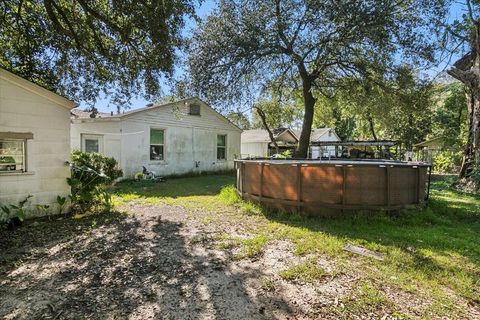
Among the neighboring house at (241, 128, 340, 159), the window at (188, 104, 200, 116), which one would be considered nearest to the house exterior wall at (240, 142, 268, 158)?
the neighboring house at (241, 128, 340, 159)

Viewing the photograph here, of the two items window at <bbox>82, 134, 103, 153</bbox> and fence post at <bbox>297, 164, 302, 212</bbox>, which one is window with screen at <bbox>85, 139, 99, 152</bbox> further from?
fence post at <bbox>297, 164, 302, 212</bbox>

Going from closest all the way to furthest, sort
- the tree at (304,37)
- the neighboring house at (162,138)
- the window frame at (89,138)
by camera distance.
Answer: the tree at (304,37) → the neighboring house at (162,138) → the window frame at (89,138)

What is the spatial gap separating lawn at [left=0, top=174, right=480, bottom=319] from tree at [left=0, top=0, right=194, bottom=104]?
4.35m

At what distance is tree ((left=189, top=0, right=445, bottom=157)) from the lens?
9.09 m

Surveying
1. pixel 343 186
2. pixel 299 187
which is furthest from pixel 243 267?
pixel 343 186

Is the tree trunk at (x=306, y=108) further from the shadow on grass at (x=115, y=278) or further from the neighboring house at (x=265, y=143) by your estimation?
the neighboring house at (x=265, y=143)

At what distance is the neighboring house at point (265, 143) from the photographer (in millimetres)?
24828

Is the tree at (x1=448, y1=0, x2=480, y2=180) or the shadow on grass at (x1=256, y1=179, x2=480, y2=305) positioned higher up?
the tree at (x1=448, y1=0, x2=480, y2=180)

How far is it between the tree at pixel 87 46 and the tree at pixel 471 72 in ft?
31.0

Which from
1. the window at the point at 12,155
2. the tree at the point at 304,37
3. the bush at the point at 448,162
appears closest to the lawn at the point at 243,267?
the window at the point at 12,155

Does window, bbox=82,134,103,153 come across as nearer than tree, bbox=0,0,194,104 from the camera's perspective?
No

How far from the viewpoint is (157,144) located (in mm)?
14680

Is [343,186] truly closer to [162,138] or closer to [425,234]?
[425,234]

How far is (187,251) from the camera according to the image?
15.9 feet
